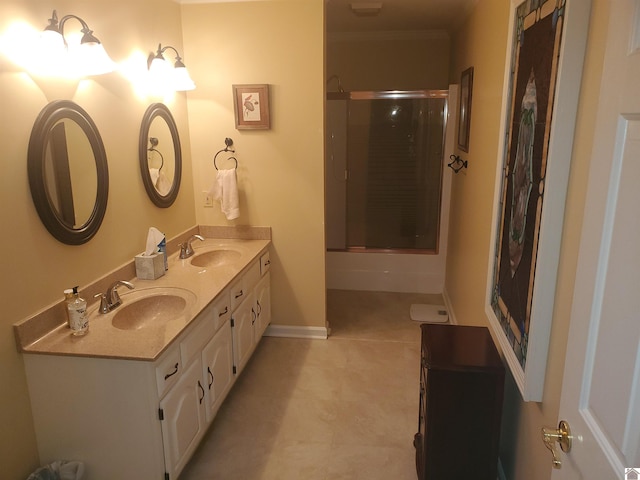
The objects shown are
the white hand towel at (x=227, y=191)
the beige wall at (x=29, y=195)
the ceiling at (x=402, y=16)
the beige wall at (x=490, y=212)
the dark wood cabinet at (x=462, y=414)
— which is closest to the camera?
the beige wall at (x=490, y=212)

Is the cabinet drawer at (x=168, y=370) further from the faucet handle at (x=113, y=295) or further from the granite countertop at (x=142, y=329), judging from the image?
the faucet handle at (x=113, y=295)

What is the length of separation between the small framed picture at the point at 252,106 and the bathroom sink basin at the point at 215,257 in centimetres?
87

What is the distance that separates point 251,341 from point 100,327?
46.8 inches

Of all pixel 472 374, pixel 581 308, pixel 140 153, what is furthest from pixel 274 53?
pixel 581 308

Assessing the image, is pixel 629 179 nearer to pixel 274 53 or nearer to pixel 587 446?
pixel 587 446

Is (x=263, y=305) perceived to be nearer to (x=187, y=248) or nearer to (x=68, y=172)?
(x=187, y=248)

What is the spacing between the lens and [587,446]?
873 millimetres

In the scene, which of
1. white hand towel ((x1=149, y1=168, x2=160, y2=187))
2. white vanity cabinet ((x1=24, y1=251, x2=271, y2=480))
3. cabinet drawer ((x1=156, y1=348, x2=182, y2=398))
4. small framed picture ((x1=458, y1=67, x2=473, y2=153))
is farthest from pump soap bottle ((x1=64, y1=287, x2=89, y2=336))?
small framed picture ((x1=458, y1=67, x2=473, y2=153))

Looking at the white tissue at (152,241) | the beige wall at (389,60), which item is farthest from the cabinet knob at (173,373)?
the beige wall at (389,60)

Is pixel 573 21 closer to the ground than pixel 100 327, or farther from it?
farther from it

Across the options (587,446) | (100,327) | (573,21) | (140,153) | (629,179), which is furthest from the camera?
(140,153)

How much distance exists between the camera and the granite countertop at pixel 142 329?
1.73 metres

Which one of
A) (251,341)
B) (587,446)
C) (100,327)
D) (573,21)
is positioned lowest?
(251,341)

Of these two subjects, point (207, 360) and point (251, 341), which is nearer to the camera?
point (207, 360)
